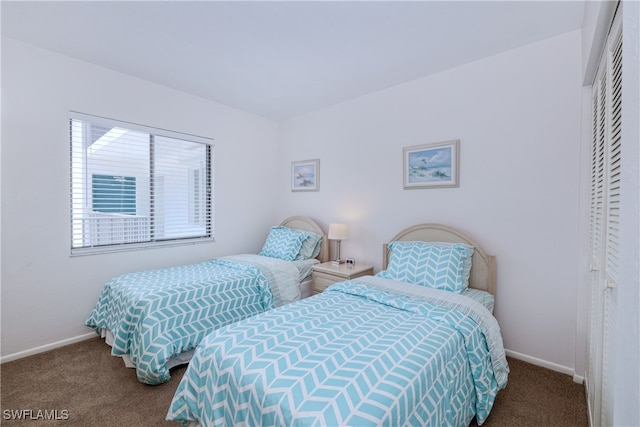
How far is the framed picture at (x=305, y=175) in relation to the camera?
3.84 metres

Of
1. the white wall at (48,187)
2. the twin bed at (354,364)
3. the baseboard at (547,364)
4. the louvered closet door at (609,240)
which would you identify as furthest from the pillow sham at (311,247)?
the louvered closet door at (609,240)

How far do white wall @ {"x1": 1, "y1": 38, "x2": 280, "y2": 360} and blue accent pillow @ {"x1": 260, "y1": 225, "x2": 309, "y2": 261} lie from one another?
1.19m

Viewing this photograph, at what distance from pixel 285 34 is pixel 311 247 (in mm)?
2291

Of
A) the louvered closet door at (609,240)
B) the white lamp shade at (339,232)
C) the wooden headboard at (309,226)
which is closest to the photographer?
the louvered closet door at (609,240)

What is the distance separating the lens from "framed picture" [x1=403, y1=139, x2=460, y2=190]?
8.86ft

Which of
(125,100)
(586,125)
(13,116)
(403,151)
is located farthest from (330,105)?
(13,116)

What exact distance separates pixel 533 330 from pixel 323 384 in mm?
2125

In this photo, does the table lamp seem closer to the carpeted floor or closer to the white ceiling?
the white ceiling

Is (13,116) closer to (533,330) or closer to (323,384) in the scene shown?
(323,384)

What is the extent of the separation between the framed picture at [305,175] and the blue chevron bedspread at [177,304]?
1.21 metres

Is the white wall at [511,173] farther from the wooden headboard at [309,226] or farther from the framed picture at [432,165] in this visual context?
the wooden headboard at [309,226]

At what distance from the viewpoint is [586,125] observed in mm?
2090

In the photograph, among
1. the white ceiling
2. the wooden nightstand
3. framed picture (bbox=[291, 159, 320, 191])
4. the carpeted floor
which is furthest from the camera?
framed picture (bbox=[291, 159, 320, 191])

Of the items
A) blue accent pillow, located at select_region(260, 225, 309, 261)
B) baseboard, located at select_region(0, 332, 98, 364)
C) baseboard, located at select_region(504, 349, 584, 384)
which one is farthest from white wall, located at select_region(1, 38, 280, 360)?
baseboard, located at select_region(504, 349, 584, 384)
